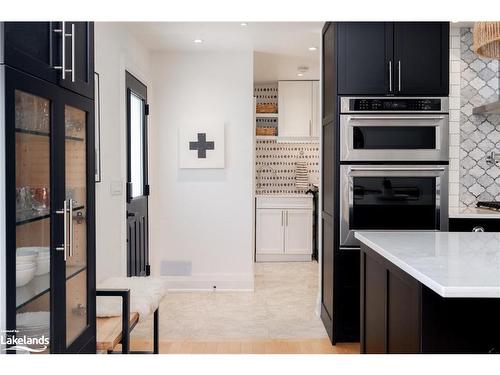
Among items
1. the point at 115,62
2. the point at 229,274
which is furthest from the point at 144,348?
the point at 115,62

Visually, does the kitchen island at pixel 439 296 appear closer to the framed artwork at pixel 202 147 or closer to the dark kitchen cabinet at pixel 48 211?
the dark kitchen cabinet at pixel 48 211


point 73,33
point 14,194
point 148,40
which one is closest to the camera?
point 14,194

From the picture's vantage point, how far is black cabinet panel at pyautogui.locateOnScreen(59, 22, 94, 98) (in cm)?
161

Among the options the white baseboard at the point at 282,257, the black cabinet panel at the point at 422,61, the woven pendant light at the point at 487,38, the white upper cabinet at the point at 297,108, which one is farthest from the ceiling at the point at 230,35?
the white baseboard at the point at 282,257

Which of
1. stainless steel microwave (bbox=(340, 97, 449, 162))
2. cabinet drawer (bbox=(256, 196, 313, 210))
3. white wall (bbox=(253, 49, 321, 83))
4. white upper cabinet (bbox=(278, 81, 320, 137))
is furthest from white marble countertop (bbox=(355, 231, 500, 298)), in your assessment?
white upper cabinet (bbox=(278, 81, 320, 137))

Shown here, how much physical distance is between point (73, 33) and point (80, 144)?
0.42m

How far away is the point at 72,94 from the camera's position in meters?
1.67

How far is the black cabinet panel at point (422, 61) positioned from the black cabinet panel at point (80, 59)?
2345 millimetres

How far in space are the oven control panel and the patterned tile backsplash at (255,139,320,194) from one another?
12.7ft

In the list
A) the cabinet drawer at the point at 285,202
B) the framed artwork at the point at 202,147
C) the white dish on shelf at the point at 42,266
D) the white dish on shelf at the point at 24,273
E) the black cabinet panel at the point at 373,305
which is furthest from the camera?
the cabinet drawer at the point at 285,202

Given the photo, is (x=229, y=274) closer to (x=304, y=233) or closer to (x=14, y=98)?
(x=304, y=233)

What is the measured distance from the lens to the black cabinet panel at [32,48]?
1.20 m

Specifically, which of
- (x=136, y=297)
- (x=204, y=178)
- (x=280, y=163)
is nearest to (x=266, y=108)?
(x=280, y=163)

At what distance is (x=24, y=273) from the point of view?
4.31 ft
